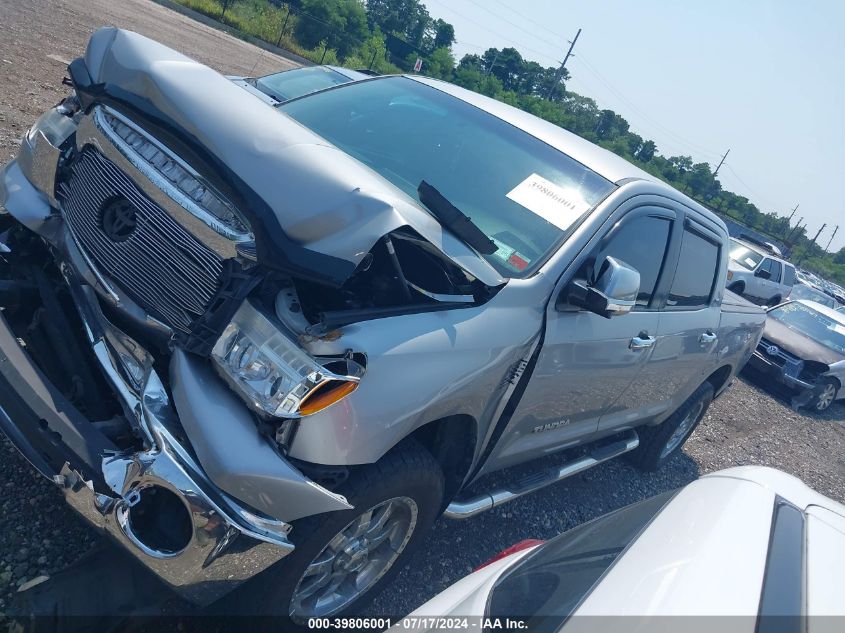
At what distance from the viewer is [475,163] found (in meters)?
3.37

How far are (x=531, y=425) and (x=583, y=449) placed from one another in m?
2.04

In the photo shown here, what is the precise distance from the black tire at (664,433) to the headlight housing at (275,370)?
368 centimetres

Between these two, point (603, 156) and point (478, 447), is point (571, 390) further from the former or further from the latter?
point (603, 156)

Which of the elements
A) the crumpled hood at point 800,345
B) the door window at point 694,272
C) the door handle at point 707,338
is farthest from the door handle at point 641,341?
the crumpled hood at point 800,345

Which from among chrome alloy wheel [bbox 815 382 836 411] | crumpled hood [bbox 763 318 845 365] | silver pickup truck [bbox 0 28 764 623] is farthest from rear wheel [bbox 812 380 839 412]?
silver pickup truck [bbox 0 28 764 623]

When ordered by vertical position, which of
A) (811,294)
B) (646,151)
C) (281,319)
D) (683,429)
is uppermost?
(646,151)

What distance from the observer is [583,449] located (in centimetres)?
505

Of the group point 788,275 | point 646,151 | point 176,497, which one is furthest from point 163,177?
point 646,151

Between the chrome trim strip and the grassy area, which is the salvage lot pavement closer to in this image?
the chrome trim strip

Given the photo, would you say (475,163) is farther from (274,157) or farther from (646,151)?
(646,151)

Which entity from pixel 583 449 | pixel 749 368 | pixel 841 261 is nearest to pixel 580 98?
pixel 841 261

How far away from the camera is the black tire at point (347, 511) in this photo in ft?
7.19

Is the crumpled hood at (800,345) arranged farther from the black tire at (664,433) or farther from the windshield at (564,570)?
the windshield at (564,570)

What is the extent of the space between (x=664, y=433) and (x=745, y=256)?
486 inches
